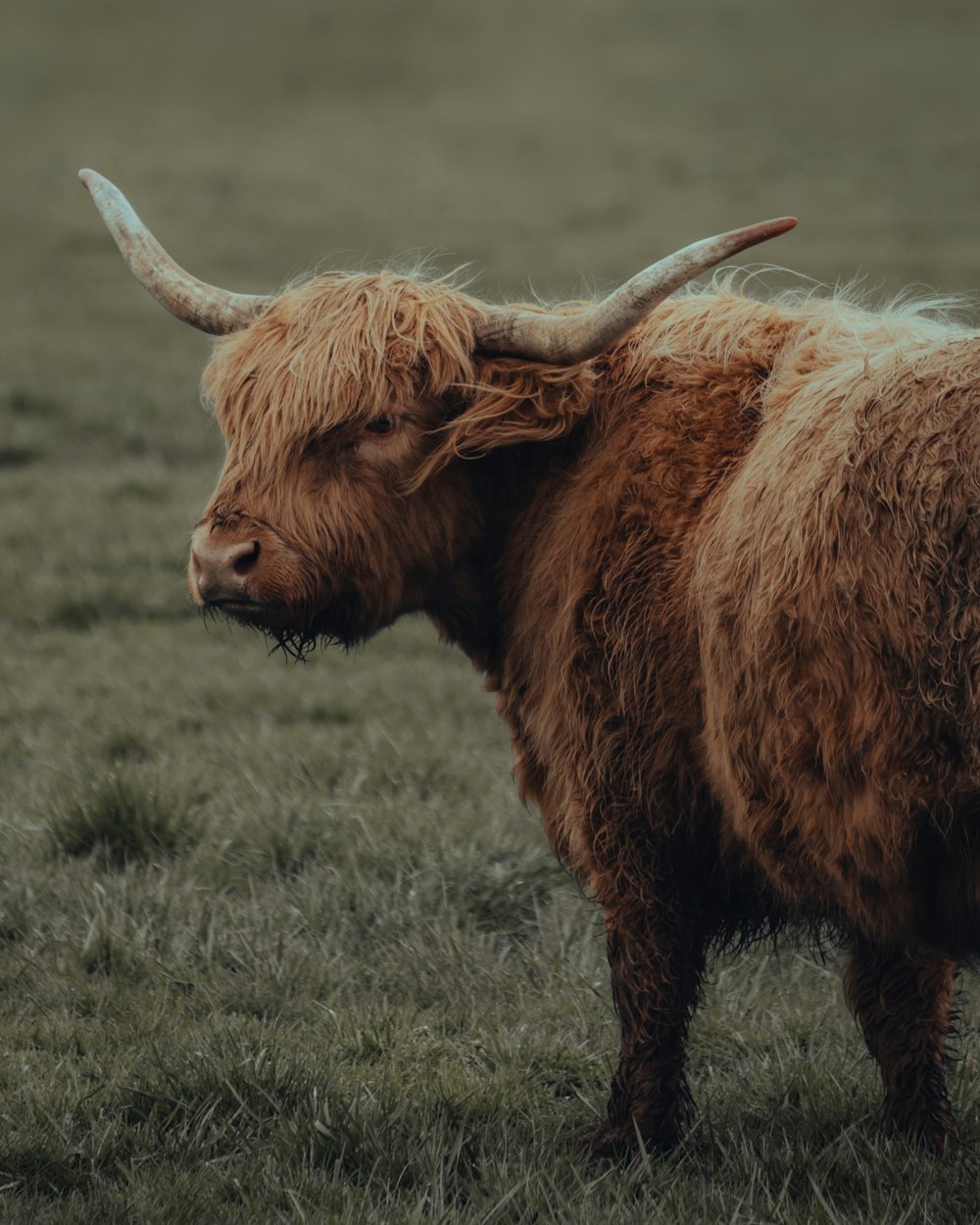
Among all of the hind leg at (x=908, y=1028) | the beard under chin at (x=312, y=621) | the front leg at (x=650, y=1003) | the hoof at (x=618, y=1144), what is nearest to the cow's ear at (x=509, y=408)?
the beard under chin at (x=312, y=621)

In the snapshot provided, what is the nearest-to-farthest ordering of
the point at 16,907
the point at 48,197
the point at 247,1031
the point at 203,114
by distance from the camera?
the point at 247,1031 → the point at 16,907 → the point at 48,197 → the point at 203,114

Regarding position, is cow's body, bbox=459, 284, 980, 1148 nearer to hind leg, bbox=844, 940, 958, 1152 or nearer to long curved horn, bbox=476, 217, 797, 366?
hind leg, bbox=844, 940, 958, 1152

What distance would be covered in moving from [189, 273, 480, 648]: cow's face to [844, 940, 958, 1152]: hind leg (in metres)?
1.32

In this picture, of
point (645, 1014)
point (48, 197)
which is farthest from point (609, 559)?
point (48, 197)

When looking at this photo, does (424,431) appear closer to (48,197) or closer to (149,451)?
(149,451)

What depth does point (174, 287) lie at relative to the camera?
3641mm

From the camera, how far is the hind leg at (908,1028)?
10.8ft

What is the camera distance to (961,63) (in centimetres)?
2092

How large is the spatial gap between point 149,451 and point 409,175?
8.97 m

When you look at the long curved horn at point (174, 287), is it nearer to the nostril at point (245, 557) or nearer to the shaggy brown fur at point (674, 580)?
the shaggy brown fur at point (674, 580)

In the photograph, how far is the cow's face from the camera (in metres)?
3.09

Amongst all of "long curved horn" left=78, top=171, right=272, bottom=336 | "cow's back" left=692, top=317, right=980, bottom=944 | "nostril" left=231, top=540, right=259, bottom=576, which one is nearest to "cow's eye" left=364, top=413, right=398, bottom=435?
"nostril" left=231, top=540, right=259, bottom=576

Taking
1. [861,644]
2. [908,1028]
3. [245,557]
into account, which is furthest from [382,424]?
[908,1028]

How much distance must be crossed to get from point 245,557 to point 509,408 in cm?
64
